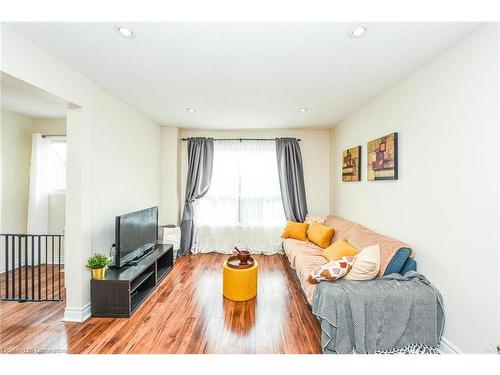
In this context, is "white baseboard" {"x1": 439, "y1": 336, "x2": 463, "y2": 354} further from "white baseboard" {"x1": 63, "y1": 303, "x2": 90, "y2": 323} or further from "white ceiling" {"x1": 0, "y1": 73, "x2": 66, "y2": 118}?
"white ceiling" {"x1": 0, "y1": 73, "x2": 66, "y2": 118}

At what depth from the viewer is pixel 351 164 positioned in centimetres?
340

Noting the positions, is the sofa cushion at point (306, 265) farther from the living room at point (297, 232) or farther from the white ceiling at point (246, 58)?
the white ceiling at point (246, 58)

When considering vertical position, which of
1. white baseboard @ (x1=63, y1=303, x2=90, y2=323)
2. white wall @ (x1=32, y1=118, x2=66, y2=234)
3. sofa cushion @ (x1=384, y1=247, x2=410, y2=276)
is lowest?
white baseboard @ (x1=63, y1=303, x2=90, y2=323)

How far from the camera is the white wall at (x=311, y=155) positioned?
14.5 feet

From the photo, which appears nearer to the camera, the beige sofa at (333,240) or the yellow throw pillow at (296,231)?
the beige sofa at (333,240)

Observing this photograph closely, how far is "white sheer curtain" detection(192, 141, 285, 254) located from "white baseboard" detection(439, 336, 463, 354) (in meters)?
2.73

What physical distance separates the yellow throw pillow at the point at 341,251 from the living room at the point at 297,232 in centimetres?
3

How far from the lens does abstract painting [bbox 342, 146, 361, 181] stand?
3184 mm

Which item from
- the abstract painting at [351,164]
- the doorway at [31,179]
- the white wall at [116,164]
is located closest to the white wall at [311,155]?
the abstract painting at [351,164]

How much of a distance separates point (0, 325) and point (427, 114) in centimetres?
442

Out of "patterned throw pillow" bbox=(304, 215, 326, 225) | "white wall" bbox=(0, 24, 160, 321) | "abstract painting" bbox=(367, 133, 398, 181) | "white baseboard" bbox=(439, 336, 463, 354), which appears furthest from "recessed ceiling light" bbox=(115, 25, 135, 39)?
"patterned throw pillow" bbox=(304, 215, 326, 225)

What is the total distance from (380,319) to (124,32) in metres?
2.86

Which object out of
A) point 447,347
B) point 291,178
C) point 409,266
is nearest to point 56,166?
point 291,178

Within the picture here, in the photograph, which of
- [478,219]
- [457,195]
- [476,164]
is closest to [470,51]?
[476,164]
